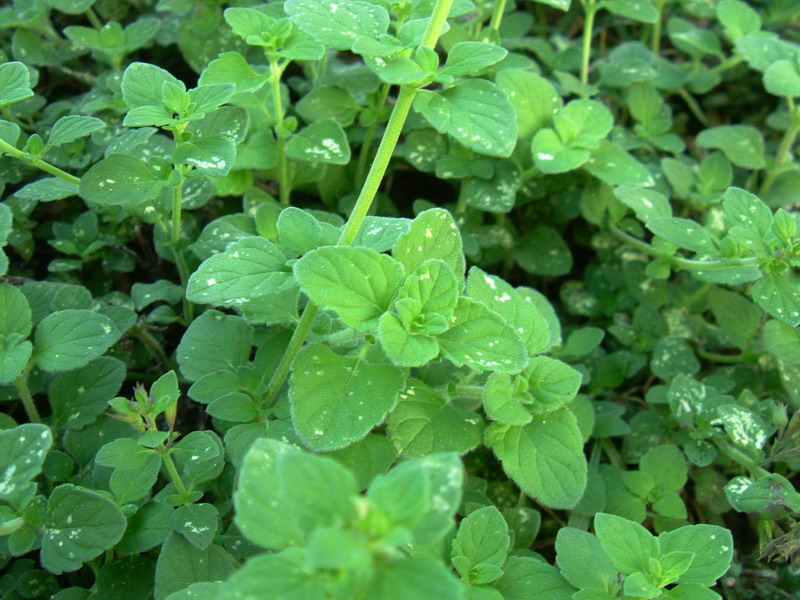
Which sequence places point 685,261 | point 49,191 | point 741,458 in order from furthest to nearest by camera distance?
point 685,261 → point 741,458 → point 49,191

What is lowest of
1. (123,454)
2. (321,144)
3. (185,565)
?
(185,565)

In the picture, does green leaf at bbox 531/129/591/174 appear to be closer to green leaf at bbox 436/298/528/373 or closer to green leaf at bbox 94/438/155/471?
green leaf at bbox 436/298/528/373

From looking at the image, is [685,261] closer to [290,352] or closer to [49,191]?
[290,352]

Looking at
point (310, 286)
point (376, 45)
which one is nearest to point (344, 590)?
point (310, 286)

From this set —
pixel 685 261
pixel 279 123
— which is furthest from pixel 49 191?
pixel 685 261

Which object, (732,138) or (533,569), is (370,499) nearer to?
(533,569)

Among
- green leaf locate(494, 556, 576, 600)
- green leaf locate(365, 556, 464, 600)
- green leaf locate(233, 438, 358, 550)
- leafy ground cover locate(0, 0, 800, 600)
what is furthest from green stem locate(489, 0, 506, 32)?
green leaf locate(365, 556, 464, 600)

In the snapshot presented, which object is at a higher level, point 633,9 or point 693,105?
point 633,9
